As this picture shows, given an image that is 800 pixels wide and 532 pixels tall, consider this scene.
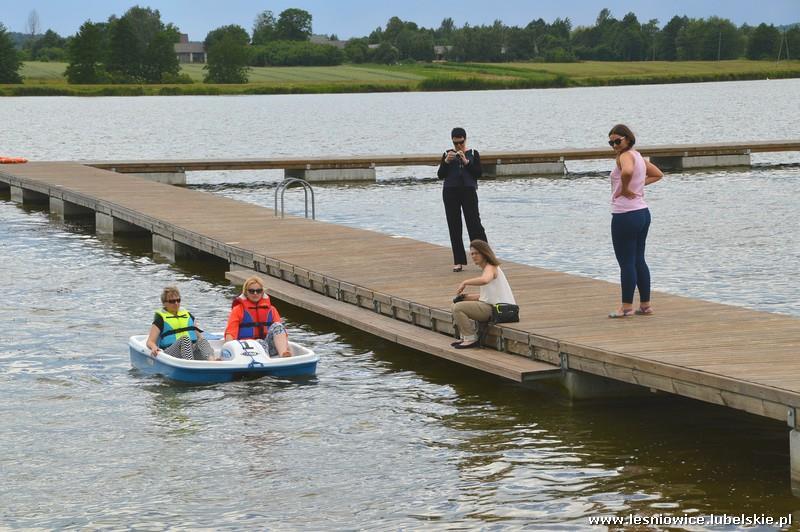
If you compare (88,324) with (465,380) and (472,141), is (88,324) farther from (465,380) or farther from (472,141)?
(472,141)

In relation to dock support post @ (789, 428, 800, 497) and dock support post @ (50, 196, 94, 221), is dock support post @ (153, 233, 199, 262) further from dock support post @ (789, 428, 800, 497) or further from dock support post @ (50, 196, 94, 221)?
dock support post @ (789, 428, 800, 497)

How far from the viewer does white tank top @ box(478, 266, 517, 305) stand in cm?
1338

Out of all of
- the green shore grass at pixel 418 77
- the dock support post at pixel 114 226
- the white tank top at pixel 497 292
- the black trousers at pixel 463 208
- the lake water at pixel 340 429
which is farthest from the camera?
the green shore grass at pixel 418 77

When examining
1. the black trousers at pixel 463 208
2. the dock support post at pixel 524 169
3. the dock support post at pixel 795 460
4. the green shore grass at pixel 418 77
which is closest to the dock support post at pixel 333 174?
the dock support post at pixel 524 169

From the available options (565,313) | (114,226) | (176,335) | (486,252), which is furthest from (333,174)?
(486,252)

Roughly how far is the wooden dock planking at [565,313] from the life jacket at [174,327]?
219 centimetres

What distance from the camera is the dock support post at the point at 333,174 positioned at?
136 ft

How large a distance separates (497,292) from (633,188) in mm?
1799

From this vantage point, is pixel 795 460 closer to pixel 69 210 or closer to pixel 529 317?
pixel 529 317

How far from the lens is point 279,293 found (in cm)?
1756

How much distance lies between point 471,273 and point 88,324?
5521 mm

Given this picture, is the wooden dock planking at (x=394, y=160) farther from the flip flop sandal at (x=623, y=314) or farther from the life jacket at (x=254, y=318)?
the flip flop sandal at (x=623, y=314)

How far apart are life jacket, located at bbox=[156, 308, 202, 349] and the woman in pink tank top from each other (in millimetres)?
4832

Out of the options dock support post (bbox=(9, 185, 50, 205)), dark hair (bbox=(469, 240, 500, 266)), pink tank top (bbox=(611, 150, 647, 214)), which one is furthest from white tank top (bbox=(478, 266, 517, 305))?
dock support post (bbox=(9, 185, 50, 205))
